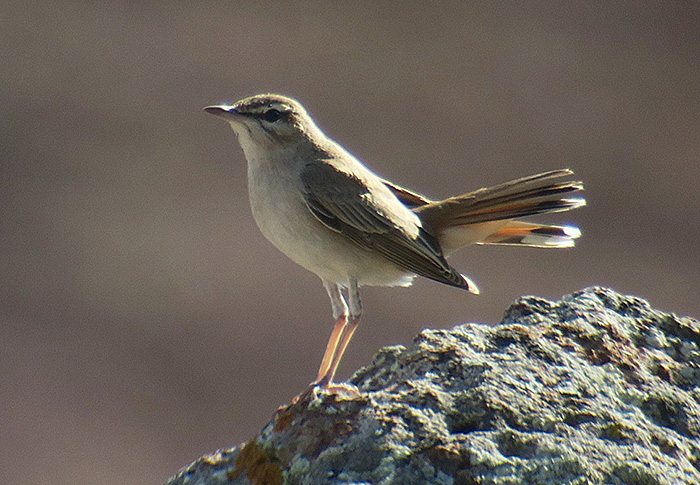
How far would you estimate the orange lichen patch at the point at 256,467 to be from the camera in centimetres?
359

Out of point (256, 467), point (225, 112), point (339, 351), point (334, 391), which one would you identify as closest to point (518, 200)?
point (339, 351)

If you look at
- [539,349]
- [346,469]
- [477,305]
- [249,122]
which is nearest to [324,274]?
[249,122]

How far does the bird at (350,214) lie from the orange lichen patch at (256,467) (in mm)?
1557

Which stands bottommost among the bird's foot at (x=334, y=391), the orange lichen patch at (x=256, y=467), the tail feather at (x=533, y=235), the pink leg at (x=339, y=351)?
the orange lichen patch at (x=256, y=467)

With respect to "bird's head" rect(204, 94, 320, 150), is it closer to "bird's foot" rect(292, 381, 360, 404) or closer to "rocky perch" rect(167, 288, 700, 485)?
"rocky perch" rect(167, 288, 700, 485)

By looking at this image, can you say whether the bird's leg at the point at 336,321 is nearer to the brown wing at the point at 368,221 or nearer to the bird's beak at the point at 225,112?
the brown wing at the point at 368,221

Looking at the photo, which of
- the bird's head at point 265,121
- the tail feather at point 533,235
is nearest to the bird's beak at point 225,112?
the bird's head at point 265,121

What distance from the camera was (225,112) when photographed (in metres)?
5.74

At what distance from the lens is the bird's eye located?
19.0ft

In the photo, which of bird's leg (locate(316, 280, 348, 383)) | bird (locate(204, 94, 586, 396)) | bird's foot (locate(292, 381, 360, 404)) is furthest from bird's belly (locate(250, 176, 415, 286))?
bird's foot (locate(292, 381, 360, 404))

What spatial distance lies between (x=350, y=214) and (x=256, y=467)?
2196 mm

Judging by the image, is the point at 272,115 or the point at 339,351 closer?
the point at 339,351

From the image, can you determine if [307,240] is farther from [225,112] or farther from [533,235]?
[533,235]

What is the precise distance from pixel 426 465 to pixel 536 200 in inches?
109
